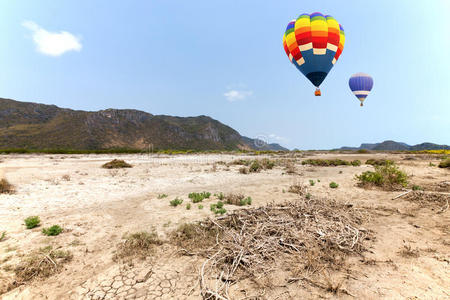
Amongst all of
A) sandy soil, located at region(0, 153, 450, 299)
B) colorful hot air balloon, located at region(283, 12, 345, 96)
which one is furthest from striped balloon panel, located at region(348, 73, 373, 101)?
sandy soil, located at region(0, 153, 450, 299)

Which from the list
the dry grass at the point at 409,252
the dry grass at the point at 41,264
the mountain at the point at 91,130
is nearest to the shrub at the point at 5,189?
the dry grass at the point at 41,264

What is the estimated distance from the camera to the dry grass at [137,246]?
483cm

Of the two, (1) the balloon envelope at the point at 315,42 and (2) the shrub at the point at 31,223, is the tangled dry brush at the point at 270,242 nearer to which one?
(2) the shrub at the point at 31,223

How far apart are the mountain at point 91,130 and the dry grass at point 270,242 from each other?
341 ft

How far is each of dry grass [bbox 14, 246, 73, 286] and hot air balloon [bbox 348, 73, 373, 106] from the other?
1454 inches

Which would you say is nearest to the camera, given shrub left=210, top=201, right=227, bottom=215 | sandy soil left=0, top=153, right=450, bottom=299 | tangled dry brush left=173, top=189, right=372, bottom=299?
sandy soil left=0, top=153, right=450, bottom=299

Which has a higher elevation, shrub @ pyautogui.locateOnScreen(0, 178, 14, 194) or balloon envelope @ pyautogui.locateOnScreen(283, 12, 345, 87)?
balloon envelope @ pyautogui.locateOnScreen(283, 12, 345, 87)

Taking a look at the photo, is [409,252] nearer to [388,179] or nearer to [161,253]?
[161,253]

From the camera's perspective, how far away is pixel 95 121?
369 ft

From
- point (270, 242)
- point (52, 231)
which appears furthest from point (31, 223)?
point (270, 242)

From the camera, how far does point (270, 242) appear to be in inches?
190

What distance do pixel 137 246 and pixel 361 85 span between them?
35822 millimetres

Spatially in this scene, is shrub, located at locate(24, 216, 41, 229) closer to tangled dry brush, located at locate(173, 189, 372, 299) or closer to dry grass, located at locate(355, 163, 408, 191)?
tangled dry brush, located at locate(173, 189, 372, 299)

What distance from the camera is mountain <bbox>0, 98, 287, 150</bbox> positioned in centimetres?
8462
